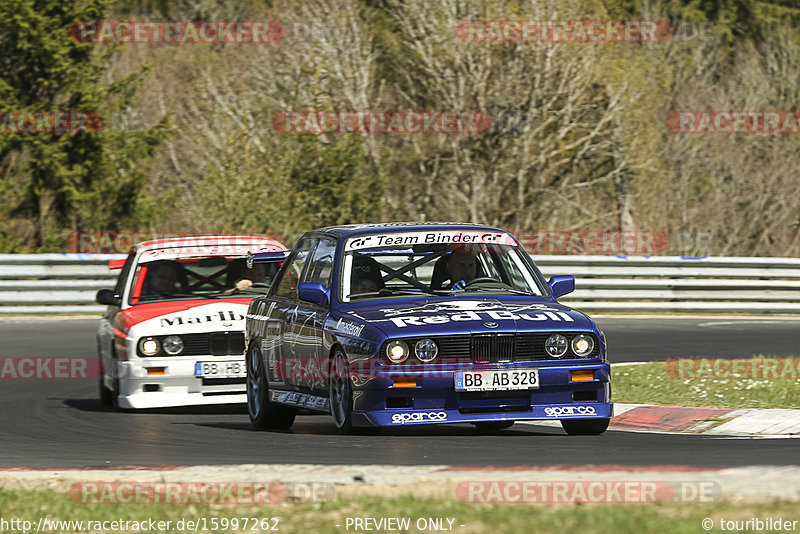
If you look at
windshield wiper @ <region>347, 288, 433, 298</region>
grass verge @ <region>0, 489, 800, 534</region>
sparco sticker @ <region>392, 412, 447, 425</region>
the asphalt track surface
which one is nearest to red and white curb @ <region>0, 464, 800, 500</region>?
grass verge @ <region>0, 489, 800, 534</region>

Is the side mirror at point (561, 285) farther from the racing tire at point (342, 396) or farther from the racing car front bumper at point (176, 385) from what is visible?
the racing car front bumper at point (176, 385)

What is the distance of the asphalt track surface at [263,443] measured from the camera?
834 cm

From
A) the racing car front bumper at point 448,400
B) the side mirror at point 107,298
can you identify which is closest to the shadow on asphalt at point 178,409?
the side mirror at point 107,298

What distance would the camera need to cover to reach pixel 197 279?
543 inches

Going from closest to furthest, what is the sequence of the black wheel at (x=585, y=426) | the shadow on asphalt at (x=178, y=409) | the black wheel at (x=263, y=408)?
the black wheel at (x=585, y=426) → the black wheel at (x=263, y=408) → the shadow on asphalt at (x=178, y=409)

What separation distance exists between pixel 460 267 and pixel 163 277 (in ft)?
14.1

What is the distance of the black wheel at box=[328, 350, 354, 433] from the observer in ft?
30.9

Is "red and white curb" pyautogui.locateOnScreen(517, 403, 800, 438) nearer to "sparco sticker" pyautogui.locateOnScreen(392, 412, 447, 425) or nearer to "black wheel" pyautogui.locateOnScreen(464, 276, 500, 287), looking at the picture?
"black wheel" pyautogui.locateOnScreen(464, 276, 500, 287)

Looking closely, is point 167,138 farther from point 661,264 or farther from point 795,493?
point 795,493

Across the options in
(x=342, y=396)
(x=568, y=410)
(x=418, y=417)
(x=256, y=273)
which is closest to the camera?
(x=418, y=417)

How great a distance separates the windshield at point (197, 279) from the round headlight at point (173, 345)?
973mm

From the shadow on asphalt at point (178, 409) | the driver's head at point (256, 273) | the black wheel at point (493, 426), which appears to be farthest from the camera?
the driver's head at point (256, 273)

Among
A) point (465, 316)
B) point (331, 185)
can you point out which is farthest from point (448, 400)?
point (331, 185)

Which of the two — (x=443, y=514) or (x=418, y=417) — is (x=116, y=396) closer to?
(x=418, y=417)
